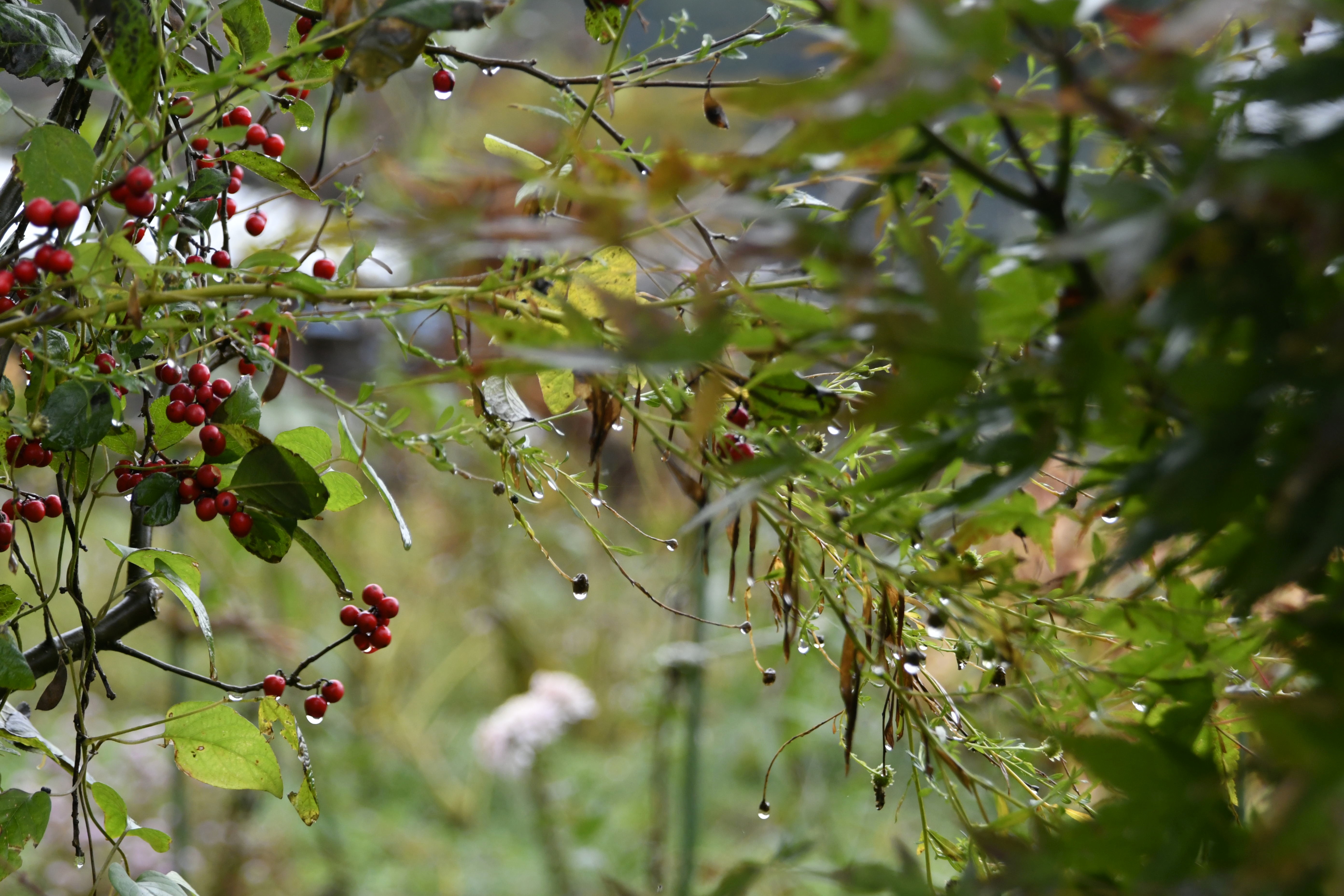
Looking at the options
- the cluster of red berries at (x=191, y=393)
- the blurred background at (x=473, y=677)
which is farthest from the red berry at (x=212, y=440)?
the blurred background at (x=473, y=677)

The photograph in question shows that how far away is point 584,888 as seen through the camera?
73.8 inches

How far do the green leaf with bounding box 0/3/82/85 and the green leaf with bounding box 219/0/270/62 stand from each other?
2.8 inches

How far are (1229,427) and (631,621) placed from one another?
2721 millimetres

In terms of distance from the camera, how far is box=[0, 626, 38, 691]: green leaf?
387mm

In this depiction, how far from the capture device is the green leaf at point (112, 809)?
438 mm

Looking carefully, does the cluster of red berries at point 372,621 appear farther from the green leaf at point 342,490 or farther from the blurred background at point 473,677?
the blurred background at point 473,677

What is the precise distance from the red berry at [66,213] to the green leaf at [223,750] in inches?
8.6

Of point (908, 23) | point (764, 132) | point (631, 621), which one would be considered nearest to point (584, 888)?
point (631, 621)

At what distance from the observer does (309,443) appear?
1.48 ft

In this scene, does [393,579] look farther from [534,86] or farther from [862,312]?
[862,312]

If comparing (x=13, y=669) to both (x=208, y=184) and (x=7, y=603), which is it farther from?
(x=208, y=184)

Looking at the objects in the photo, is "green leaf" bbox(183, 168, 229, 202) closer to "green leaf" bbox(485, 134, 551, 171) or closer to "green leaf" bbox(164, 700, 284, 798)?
"green leaf" bbox(485, 134, 551, 171)

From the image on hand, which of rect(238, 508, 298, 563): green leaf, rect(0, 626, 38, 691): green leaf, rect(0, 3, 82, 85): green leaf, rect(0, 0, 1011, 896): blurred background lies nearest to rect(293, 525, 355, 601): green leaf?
rect(238, 508, 298, 563): green leaf

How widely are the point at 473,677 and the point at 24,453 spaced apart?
259cm
